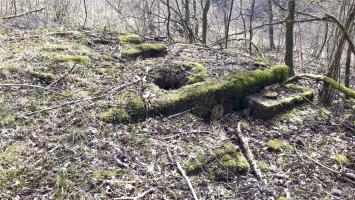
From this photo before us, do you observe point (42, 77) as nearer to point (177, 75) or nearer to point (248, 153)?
point (177, 75)

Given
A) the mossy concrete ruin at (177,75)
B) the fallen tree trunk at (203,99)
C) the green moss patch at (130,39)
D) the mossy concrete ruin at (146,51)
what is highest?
the green moss patch at (130,39)

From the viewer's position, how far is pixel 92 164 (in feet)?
12.3

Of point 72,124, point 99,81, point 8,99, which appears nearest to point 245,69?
point 99,81

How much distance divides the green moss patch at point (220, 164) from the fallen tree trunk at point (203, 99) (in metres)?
0.92

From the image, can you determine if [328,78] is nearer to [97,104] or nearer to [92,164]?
[97,104]

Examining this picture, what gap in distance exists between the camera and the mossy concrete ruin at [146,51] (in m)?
6.29

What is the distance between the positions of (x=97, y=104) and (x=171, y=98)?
3.26 ft

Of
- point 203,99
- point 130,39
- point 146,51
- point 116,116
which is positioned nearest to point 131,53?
point 146,51

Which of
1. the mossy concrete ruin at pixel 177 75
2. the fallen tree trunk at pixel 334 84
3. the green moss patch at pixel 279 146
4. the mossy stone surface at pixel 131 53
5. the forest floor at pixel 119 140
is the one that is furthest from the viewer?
the mossy stone surface at pixel 131 53

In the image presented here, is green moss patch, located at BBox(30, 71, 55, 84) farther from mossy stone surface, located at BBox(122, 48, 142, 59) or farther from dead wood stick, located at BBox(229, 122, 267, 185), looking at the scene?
dead wood stick, located at BBox(229, 122, 267, 185)

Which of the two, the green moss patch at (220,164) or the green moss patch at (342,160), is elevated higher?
the green moss patch at (220,164)

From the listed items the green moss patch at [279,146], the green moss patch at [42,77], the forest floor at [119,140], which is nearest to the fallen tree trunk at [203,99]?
the forest floor at [119,140]

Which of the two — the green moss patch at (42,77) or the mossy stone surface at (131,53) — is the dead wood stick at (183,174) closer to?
the green moss patch at (42,77)

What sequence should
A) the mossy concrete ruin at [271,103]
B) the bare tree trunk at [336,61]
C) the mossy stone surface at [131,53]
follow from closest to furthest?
the mossy concrete ruin at [271,103] → the bare tree trunk at [336,61] → the mossy stone surface at [131,53]
